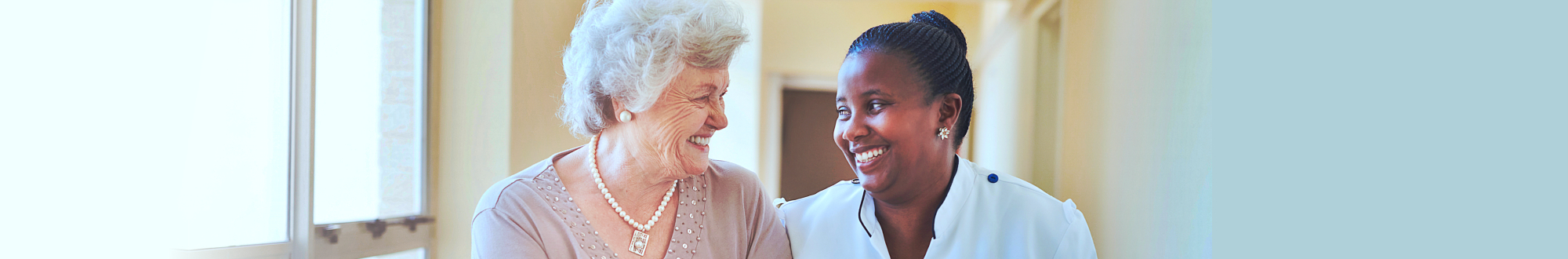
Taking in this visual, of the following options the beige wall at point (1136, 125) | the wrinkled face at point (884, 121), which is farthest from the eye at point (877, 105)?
the beige wall at point (1136, 125)

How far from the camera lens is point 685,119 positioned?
1305 millimetres

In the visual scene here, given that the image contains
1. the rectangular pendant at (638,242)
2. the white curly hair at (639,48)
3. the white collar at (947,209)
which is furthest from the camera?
the white collar at (947,209)

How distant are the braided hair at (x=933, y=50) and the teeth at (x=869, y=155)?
144 millimetres

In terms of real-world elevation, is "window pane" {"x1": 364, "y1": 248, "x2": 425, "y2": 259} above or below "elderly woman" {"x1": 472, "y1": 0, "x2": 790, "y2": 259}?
below

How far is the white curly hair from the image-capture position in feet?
4.11

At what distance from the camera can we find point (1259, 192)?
1.44 metres

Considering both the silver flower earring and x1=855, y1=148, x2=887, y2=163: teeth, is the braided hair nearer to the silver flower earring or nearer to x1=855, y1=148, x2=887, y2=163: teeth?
x1=855, y1=148, x2=887, y2=163: teeth

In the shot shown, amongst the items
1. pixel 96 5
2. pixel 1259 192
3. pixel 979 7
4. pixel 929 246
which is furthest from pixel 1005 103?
pixel 96 5

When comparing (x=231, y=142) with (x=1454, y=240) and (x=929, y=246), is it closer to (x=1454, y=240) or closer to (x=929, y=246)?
(x=929, y=246)

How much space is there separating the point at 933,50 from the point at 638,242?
28.6 inches

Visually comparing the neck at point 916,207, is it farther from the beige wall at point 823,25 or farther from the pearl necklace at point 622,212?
the pearl necklace at point 622,212

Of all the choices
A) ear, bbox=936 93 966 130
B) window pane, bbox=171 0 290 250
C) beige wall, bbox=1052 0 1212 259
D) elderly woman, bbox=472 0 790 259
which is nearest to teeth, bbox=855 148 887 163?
ear, bbox=936 93 966 130

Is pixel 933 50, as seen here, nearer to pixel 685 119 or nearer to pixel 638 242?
pixel 685 119

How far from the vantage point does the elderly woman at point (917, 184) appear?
139cm
